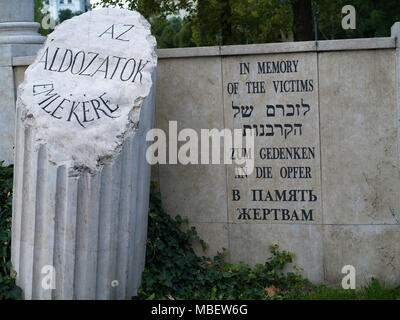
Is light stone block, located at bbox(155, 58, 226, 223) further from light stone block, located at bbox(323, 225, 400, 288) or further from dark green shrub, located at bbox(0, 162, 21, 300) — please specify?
dark green shrub, located at bbox(0, 162, 21, 300)

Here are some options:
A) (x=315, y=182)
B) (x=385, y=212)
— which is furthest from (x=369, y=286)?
(x=315, y=182)

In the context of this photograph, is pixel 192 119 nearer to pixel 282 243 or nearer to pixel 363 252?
pixel 282 243

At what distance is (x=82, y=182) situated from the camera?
5047 mm

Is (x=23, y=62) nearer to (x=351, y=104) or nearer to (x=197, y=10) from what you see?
(x=351, y=104)

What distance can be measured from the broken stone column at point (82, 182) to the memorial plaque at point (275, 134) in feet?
3.75

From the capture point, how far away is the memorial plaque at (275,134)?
6.35 metres

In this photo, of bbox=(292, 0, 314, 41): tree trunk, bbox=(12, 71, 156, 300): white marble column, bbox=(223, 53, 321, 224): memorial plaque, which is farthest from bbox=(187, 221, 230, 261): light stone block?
bbox=(292, 0, 314, 41): tree trunk

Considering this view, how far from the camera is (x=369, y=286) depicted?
608 cm

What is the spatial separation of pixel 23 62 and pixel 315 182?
3.52m

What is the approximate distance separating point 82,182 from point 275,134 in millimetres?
2201

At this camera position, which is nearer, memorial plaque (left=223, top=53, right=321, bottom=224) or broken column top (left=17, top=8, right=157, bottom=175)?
broken column top (left=17, top=8, right=157, bottom=175)

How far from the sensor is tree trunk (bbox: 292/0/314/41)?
11891mm

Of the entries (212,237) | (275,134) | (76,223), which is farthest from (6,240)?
(275,134)

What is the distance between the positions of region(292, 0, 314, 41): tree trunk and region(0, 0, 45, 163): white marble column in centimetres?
577
